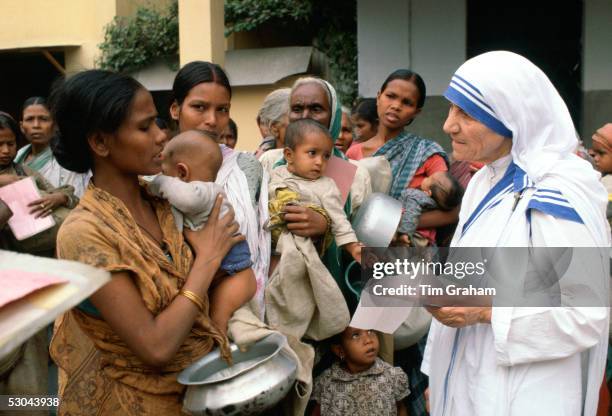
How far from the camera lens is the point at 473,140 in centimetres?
234

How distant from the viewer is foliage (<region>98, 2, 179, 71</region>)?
32.2ft

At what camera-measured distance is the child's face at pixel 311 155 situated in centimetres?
307

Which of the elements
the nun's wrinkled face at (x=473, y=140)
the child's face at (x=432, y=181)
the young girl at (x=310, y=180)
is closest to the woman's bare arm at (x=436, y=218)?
the child's face at (x=432, y=181)

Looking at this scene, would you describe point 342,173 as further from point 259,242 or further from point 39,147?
point 39,147

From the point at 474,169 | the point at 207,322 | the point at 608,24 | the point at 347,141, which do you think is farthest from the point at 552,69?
the point at 207,322

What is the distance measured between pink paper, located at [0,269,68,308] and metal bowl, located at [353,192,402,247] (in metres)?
2.01

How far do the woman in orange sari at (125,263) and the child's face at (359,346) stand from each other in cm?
129

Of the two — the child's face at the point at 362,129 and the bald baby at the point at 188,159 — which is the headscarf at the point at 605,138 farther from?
the bald baby at the point at 188,159

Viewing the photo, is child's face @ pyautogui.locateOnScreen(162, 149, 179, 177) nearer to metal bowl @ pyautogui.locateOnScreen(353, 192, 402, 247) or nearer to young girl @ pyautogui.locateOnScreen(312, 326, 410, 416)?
metal bowl @ pyautogui.locateOnScreen(353, 192, 402, 247)

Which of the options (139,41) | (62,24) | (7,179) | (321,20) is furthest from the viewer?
(321,20)

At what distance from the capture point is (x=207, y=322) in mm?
2066

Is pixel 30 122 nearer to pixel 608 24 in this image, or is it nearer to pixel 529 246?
pixel 529 246

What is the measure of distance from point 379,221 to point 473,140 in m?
0.77
